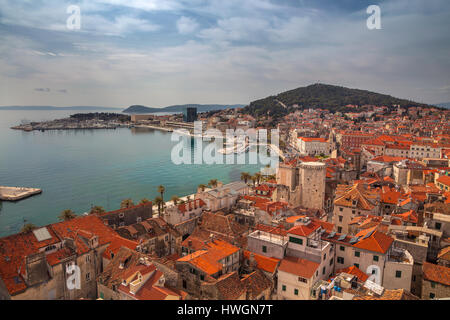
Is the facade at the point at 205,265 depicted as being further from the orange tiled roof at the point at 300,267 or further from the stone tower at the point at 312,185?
the stone tower at the point at 312,185

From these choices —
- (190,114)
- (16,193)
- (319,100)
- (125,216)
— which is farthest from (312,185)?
(190,114)

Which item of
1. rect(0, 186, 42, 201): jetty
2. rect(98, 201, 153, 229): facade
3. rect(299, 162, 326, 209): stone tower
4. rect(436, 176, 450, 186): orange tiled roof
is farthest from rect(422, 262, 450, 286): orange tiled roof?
rect(0, 186, 42, 201): jetty

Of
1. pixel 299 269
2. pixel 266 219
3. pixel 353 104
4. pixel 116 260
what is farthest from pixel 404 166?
pixel 353 104

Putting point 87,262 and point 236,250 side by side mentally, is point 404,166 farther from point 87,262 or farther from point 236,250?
point 87,262

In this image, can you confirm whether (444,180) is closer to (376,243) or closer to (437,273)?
(437,273)

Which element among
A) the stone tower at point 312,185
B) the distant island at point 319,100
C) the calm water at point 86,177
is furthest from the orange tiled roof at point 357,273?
the distant island at point 319,100
